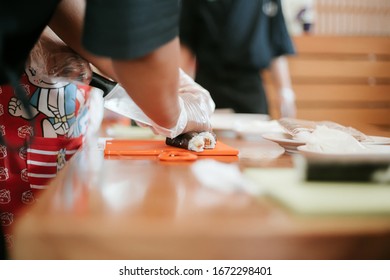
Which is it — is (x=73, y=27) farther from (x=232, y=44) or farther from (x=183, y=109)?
(x=232, y=44)

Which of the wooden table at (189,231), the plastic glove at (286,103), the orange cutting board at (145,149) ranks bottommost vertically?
the plastic glove at (286,103)

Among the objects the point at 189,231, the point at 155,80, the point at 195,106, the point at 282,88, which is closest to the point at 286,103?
the point at 282,88

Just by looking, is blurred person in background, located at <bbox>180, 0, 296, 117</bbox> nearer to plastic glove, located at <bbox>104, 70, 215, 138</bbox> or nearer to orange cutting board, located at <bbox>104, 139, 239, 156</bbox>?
plastic glove, located at <bbox>104, 70, 215, 138</bbox>

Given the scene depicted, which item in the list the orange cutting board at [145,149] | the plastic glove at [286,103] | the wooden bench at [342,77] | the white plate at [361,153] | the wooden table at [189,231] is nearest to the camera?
the wooden table at [189,231]

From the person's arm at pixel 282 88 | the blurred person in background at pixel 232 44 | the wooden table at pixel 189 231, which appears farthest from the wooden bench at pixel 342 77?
the wooden table at pixel 189 231

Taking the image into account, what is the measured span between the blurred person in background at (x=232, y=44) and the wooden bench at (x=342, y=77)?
5.46ft

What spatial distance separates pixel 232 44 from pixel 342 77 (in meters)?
2.20

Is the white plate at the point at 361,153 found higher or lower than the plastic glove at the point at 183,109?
lower

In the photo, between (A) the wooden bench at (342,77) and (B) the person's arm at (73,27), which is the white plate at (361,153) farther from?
(A) the wooden bench at (342,77)

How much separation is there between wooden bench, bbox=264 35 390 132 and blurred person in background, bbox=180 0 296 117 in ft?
5.46

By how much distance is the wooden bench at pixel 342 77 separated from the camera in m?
3.78

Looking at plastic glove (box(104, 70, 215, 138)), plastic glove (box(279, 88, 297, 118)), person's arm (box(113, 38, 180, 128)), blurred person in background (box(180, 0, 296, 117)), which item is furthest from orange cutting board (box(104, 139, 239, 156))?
plastic glove (box(279, 88, 297, 118))

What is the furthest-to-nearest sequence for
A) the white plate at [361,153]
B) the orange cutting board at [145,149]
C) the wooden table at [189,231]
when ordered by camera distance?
the orange cutting board at [145,149], the white plate at [361,153], the wooden table at [189,231]
